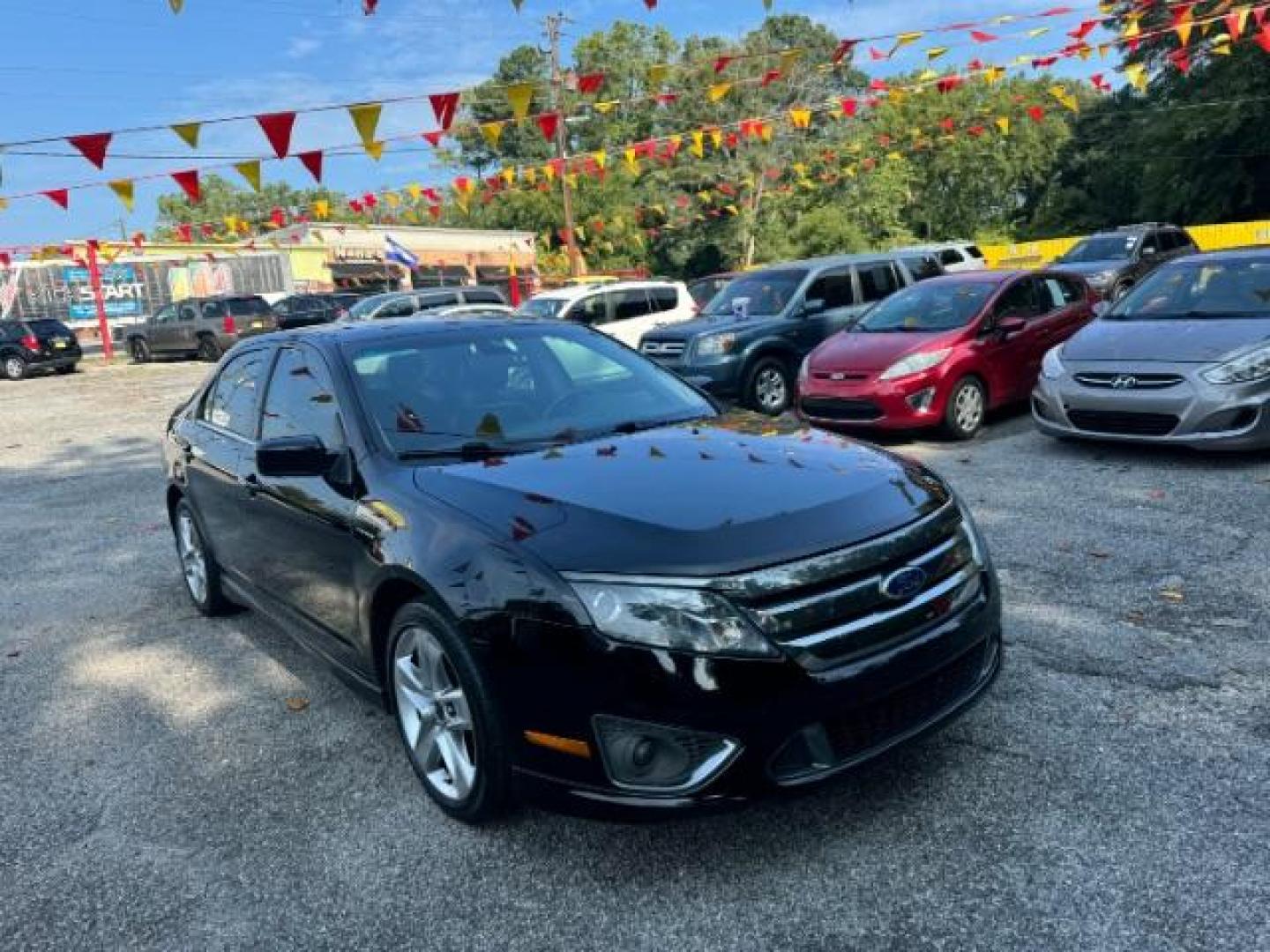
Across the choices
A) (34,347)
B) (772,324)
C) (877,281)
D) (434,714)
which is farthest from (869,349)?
(34,347)

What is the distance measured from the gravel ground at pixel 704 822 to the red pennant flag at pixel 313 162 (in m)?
8.30

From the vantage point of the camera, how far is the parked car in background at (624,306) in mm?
13695

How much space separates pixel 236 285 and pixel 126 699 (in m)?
38.9

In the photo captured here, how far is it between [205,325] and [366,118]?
62.0 feet

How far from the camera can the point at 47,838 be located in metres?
3.16

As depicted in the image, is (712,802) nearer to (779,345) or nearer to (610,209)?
(779,345)

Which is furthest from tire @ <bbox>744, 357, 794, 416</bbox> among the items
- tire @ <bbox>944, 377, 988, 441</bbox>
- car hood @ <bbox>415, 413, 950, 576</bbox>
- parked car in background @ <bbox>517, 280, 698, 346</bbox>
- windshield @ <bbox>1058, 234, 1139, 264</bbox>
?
windshield @ <bbox>1058, 234, 1139, 264</bbox>

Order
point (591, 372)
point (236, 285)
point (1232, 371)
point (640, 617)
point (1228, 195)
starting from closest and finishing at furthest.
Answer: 1. point (640, 617)
2. point (591, 372)
3. point (1232, 371)
4. point (1228, 195)
5. point (236, 285)

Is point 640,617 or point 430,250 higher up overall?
point 430,250

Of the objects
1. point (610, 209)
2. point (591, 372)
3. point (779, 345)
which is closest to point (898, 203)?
point (610, 209)

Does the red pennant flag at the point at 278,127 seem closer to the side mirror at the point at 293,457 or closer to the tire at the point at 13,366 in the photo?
the side mirror at the point at 293,457

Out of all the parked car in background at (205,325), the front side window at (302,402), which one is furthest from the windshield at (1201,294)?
the parked car in background at (205,325)

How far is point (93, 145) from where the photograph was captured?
30.7ft

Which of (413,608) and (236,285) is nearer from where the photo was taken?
(413,608)
